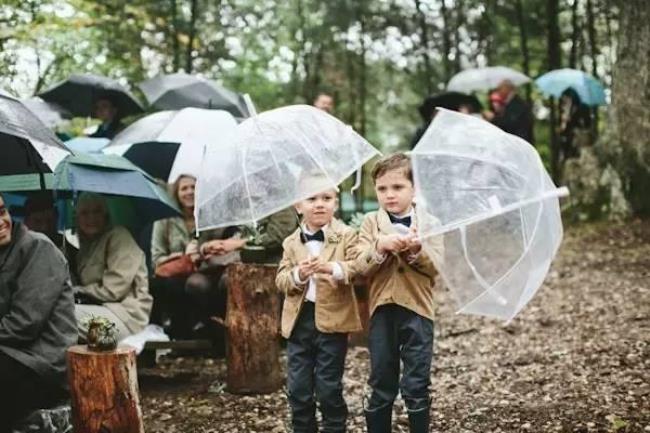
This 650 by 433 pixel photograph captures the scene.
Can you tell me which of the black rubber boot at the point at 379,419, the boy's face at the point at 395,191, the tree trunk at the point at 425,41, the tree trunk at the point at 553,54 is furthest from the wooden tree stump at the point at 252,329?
the tree trunk at the point at 425,41

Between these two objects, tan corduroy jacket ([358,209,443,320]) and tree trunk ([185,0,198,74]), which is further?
tree trunk ([185,0,198,74])

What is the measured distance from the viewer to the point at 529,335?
24.1ft

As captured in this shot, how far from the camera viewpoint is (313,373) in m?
4.53

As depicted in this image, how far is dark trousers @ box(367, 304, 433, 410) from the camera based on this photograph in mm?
4152

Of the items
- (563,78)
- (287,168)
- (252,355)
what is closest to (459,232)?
(287,168)

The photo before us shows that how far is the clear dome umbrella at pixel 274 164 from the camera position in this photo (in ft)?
14.2

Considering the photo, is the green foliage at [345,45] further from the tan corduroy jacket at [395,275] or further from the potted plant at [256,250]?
the tan corduroy jacket at [395,275]

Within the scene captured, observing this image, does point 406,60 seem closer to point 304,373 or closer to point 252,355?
point 252,355

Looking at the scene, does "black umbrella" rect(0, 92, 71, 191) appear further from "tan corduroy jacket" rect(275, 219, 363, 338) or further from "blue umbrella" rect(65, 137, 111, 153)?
"blue umbrella" rect(65, 137, 111, 153)

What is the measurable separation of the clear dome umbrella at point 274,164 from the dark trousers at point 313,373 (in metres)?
0.61

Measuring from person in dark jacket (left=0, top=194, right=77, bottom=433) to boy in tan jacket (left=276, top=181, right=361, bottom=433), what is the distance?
121 cm

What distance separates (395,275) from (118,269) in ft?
8.51

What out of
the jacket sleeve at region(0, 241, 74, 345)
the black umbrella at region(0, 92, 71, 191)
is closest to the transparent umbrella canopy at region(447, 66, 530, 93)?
the black umbrella at region(0, 92, 71, 191)

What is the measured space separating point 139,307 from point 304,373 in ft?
6.70
